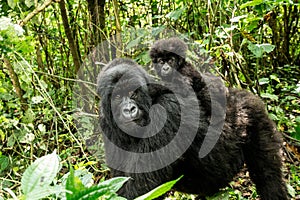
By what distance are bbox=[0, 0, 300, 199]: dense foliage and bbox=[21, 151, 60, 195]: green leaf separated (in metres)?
1.89

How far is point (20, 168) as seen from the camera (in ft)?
11.9

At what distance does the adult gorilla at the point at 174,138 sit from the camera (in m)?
2.82

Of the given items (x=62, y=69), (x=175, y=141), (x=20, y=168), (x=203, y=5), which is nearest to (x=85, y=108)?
(x=62, y=69)

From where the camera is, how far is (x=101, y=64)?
4602 millimetres

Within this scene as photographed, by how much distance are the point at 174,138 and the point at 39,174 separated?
2285 millimetres

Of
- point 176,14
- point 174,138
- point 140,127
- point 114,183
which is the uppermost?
point 114,183

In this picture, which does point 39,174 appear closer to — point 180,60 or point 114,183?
point 114,183

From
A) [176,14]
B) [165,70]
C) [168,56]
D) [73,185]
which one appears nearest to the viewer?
[73,185]

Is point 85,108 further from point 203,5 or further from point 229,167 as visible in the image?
point 229,167

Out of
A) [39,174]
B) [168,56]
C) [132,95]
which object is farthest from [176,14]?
[39,174]

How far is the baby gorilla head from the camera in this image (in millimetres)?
3645

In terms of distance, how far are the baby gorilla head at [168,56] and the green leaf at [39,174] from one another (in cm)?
291

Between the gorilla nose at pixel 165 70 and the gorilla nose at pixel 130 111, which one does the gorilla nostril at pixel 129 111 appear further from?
the gorilla nose at pixel 165 70

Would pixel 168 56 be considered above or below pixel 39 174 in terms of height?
below
